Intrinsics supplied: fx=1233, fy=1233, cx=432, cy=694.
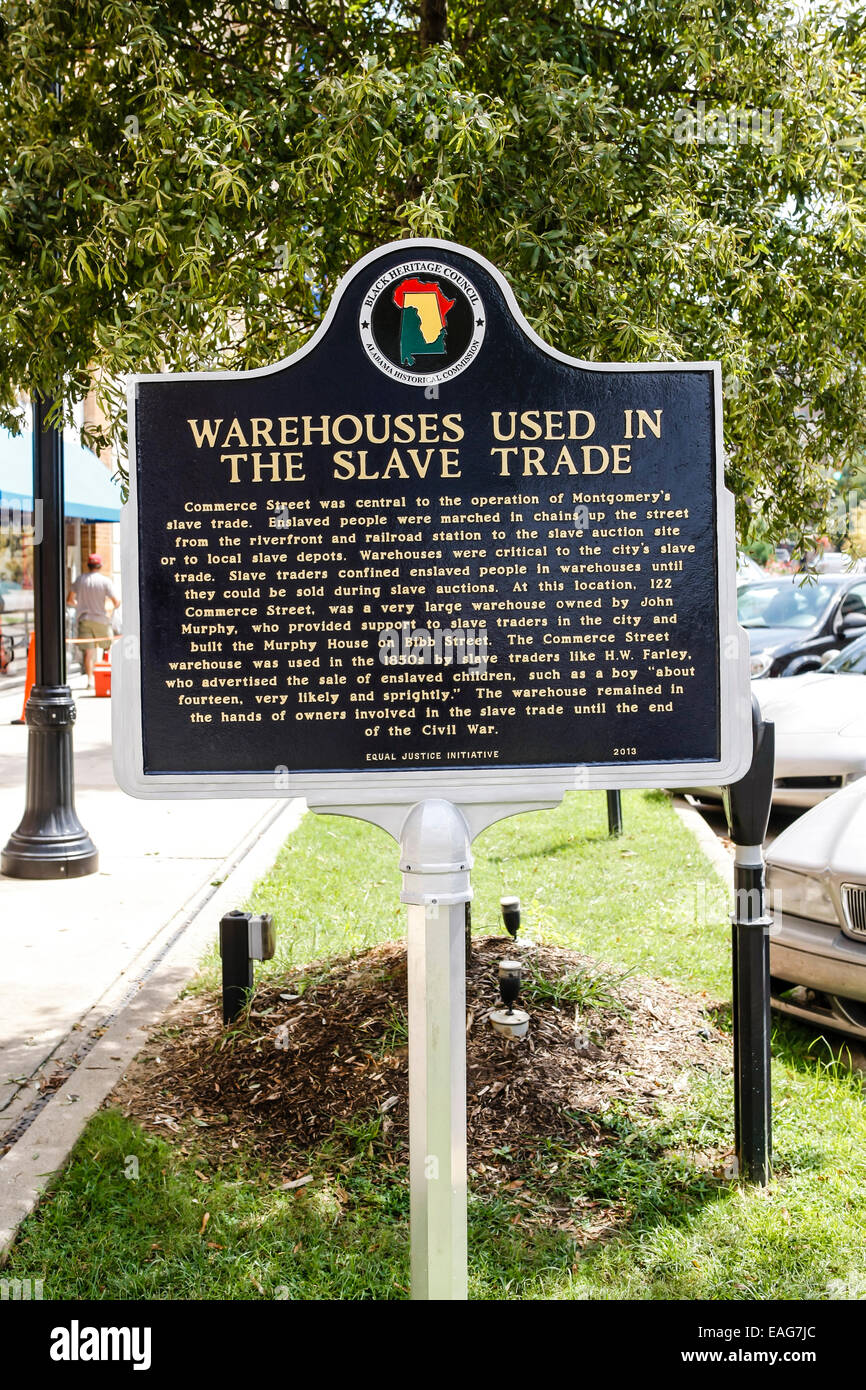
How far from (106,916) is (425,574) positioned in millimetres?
4552

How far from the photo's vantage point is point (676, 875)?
24.3 ft

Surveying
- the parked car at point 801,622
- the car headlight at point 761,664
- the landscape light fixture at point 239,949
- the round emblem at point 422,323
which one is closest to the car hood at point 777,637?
the parked car at point 801,622

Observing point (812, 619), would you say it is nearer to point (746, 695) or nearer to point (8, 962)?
point (8, 962)

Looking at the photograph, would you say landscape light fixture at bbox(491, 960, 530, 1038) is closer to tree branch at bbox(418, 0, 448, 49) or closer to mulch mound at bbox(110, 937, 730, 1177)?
mulch mound at bbox(110, 937, 730, 1177)

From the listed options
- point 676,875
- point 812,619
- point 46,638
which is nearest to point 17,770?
point 46,638

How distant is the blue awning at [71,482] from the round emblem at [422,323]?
11005 mm

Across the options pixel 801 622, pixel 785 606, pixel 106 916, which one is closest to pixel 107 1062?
pixel 106 916

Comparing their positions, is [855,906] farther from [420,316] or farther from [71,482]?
[71,482]

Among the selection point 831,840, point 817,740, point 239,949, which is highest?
point 817,740

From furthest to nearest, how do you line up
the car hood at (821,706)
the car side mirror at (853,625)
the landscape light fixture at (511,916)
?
the car side mirror at (853,625) → the car hood at (821,706) → the landscape light fixture at (511,916)

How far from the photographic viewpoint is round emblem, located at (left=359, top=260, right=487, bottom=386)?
2.96m

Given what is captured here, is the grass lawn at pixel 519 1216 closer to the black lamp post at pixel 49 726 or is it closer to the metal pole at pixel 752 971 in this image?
the metal pole at pixel 752 971

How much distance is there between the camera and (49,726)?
760 centimetres

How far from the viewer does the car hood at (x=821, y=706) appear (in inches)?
328
